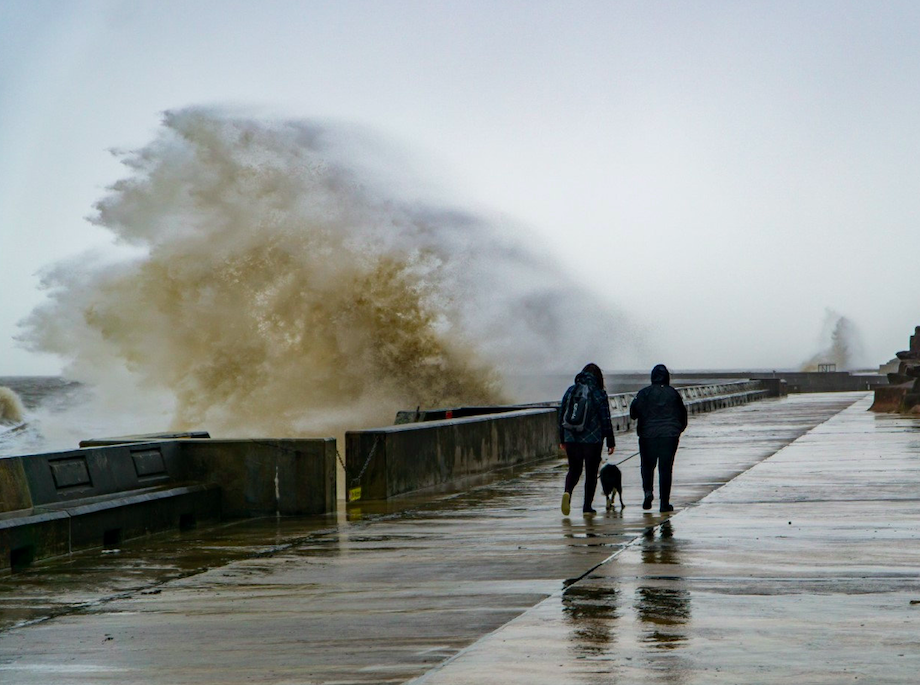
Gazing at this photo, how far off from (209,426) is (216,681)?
43.3 m

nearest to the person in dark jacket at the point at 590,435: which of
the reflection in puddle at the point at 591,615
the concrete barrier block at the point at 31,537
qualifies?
the reflection in puddle at the point at 591,615

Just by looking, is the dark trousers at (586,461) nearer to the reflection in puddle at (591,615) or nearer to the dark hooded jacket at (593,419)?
the dark hooded jacket at (593,419)

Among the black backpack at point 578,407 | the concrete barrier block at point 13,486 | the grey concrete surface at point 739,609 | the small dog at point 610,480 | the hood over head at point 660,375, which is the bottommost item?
the grey concrete surface at point 739,609

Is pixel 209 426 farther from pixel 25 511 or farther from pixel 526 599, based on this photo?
pixel 526 599

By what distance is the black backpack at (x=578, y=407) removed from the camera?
13.4 metres

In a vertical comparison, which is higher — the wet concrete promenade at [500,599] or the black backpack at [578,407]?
the black backpack at [578,407]

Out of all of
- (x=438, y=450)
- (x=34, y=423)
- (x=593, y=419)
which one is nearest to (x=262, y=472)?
(x=593, y=419)

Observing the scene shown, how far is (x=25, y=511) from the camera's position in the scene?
10906 millimetres

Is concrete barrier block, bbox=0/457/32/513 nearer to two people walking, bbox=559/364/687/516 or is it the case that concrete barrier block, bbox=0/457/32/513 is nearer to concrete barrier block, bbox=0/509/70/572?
concrete barrier block, bbox=0/509/70/572

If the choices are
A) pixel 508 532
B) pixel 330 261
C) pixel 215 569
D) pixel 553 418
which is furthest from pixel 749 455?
pixel 330 261

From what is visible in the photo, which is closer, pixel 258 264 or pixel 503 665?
pixel 503 665

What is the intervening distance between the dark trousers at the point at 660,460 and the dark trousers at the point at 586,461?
0.51m

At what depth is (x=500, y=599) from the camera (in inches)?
328

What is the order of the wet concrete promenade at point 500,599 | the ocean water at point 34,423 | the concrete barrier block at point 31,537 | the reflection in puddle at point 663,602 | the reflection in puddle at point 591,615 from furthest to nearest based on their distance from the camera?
the ocean water at point 34,423, the concrete barrier block at point 31,537, the reflection in puddle at point 663,602, the reflection in puddle at point 591,615, the wet concrete promenade at point 500,599
